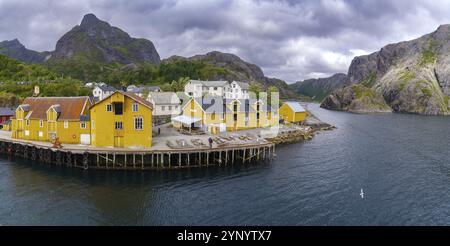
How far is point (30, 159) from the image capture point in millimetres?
52406

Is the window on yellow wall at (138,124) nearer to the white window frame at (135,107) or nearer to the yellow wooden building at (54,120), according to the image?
the white window frame at (135,107)

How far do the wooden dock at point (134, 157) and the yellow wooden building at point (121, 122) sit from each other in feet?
7.01

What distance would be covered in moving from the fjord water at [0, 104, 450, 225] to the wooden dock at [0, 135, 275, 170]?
189cm

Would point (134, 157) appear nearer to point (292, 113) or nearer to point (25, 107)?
point (25, 107)

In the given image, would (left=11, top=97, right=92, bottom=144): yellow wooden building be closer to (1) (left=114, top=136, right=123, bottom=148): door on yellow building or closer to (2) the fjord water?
(2) the fjord water

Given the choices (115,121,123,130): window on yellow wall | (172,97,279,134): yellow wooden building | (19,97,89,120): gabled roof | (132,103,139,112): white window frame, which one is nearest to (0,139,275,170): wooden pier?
(115,121,123,130): window on yellow wall

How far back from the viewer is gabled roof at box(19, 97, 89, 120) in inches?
2062

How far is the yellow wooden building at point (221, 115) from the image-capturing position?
66.4m

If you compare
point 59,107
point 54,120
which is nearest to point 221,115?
point 59,107

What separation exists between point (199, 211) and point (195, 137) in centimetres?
2735

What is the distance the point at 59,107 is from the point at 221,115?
1193 inches

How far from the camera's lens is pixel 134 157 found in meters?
46.1
